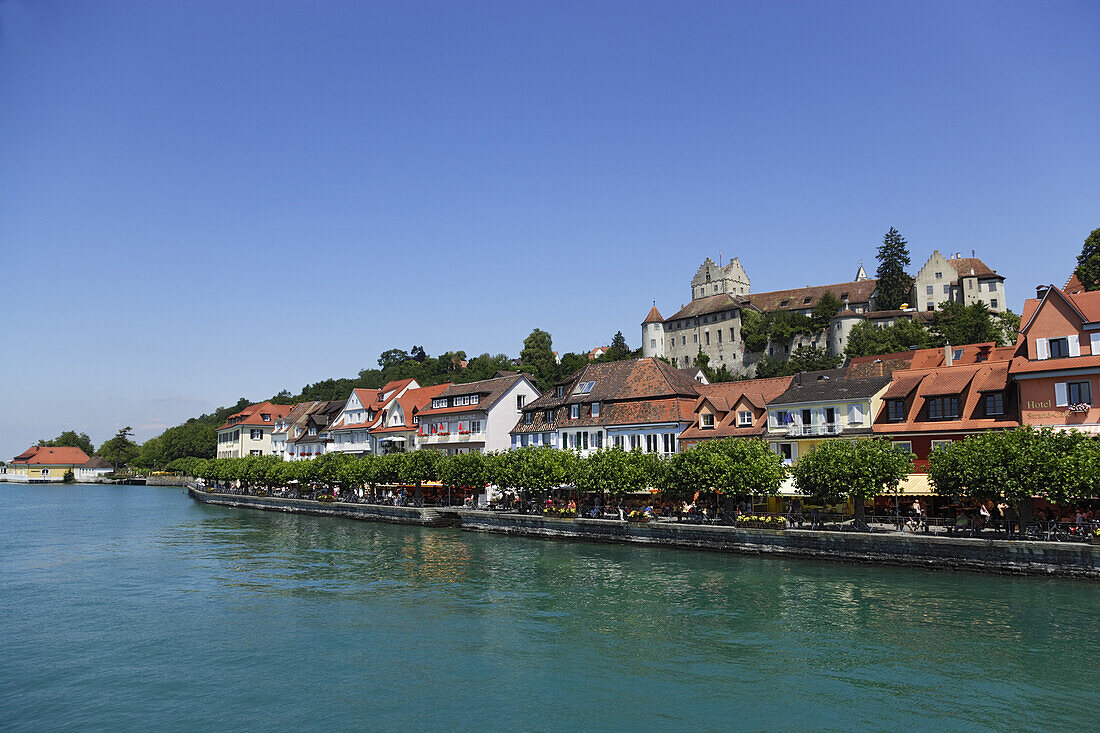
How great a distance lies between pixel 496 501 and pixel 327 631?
131 ft

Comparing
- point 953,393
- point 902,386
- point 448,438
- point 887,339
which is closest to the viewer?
point 953,393

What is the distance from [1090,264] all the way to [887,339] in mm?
37710

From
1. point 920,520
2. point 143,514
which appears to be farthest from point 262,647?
point 143,514

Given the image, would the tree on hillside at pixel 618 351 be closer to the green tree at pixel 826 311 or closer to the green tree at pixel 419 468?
the green tree at pixel 826 311

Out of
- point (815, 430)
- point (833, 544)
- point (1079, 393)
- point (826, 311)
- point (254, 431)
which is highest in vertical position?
point (826, 311)

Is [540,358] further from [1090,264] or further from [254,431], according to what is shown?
[1090,264]

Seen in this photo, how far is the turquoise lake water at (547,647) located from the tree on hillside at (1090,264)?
47215mm

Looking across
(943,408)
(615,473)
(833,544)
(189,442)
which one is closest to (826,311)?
(943,408)

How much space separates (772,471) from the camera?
45750 millimetres

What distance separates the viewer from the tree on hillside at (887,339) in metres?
104

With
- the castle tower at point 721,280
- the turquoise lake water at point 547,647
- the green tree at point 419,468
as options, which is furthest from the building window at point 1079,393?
the castle tower at point 721,280

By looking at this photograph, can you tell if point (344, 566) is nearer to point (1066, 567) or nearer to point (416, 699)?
point (416, 699)

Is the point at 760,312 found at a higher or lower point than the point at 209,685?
higher

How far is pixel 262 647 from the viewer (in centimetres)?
2638
